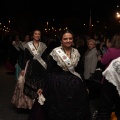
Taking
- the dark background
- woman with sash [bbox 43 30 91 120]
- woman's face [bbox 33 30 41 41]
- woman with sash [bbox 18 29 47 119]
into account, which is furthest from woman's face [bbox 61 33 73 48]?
the dark background

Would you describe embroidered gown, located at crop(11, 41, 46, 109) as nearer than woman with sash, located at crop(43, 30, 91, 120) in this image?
No

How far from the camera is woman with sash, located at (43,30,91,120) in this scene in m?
4.78

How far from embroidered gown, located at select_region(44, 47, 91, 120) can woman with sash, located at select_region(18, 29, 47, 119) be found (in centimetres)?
164

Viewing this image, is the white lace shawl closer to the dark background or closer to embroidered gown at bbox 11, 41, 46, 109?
embroidered gown at bbox 11, 41, 46, 109

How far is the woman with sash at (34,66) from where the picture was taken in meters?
6.70

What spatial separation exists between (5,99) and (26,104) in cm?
151

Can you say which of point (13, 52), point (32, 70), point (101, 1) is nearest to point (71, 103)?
point (32, 70)

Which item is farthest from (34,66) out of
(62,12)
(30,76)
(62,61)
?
(62,12)

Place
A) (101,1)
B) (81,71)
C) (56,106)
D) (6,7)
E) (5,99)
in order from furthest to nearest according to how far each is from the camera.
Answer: (101,1)
(6,7)
(5,99)
(81,71)
(56,106)

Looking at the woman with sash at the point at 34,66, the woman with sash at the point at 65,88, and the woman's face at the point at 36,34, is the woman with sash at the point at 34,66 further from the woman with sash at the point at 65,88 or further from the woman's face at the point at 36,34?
the woman with sash at the point at 65,88

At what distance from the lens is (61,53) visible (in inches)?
197

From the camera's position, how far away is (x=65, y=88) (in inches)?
190

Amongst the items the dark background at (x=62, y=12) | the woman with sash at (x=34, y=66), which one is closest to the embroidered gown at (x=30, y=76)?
the woman with sash at (x=34, y=66)

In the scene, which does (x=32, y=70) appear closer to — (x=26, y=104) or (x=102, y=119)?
A: (x=26, y=104)
